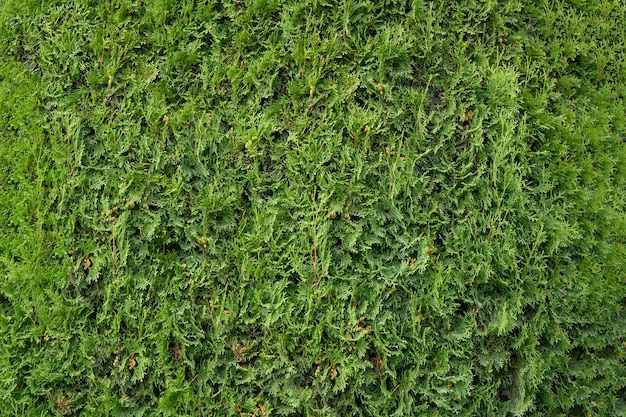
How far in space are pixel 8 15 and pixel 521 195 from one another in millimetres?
2987

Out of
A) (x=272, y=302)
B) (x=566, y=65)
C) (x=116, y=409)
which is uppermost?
(x=566, y=65)

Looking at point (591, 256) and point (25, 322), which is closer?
point (25, 322)

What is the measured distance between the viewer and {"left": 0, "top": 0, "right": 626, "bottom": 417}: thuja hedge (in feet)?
8.73

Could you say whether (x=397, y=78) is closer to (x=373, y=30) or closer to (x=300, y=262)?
(x=373, y=30)

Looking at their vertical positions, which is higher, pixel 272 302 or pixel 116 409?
pixel 272 302

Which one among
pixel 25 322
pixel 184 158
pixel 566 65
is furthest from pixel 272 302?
pixel 566 65

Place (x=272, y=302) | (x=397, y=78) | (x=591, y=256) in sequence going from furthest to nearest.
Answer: (x=591, y=256)
(x=397, y=78)
(x=272, y=302)

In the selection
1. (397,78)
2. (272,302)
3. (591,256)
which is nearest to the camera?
(272,302)

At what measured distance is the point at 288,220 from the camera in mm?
2707

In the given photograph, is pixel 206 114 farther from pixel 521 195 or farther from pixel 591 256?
pixel 591 256

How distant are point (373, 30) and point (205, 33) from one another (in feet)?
2.87

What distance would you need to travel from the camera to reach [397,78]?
2.83m

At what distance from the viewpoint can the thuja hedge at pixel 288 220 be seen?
2662 mm

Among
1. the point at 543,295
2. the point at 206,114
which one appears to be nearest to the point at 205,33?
the point at 206,114
